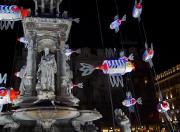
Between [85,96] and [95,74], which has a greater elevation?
[95,74]

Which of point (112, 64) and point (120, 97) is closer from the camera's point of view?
point (112, 64)

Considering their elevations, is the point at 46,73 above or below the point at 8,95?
above

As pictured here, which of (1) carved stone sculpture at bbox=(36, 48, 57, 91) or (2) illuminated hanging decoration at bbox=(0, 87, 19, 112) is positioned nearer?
(1) carved stone sculpture at bbox=(36, 48, 57, 91)

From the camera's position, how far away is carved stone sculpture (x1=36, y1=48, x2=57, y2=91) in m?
18.4

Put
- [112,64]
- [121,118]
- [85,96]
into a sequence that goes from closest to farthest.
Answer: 1. [121,118]
2. [112,64]
3. [85,96]

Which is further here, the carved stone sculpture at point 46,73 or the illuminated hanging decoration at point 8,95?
the illuminated hanging decoration at point 8,95

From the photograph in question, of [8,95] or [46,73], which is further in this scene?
[8,95]

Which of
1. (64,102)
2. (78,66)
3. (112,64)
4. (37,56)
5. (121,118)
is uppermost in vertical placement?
(78,66)

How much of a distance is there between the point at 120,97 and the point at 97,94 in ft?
15.5

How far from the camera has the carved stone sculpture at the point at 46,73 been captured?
18.4 meters

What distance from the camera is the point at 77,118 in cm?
1811

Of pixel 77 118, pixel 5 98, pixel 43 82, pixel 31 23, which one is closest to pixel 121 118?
pixel 77 118

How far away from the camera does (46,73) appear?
1855cm

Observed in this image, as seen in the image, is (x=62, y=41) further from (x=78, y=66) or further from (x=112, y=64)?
(x=78, y=66)
